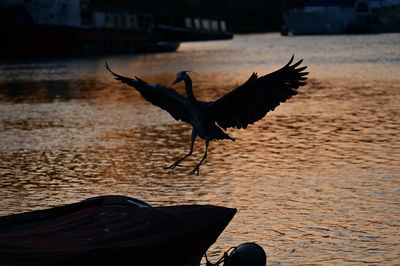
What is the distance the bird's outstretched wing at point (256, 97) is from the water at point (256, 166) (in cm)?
188

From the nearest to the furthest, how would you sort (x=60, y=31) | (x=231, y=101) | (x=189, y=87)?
(x=189, y=87), (x=231, y=101), (x=60, y=31)

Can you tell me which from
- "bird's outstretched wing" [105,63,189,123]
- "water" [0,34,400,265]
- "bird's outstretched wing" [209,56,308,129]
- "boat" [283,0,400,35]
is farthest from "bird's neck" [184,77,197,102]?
"boat" [283,0,400,35]

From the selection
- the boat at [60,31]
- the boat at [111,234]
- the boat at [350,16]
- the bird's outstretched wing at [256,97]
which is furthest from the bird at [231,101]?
the boat at [350,16]

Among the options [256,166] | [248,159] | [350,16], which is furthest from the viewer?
[350,16]

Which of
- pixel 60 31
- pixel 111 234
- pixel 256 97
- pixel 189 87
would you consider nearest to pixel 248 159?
pixel 256 97

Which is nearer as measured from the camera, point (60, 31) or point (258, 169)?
point (258, 169)

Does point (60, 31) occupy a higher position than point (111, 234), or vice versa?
point (111, 234)

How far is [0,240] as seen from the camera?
1202 centimetres

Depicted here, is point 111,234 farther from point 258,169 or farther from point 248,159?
point 248,159

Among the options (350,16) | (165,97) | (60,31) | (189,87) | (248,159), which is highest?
(189,87)

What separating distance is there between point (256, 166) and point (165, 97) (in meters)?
7.55

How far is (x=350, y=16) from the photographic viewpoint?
144 meters

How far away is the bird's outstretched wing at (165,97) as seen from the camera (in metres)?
15.0

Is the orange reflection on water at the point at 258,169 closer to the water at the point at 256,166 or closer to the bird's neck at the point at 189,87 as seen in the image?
the water at the point at 256,166
